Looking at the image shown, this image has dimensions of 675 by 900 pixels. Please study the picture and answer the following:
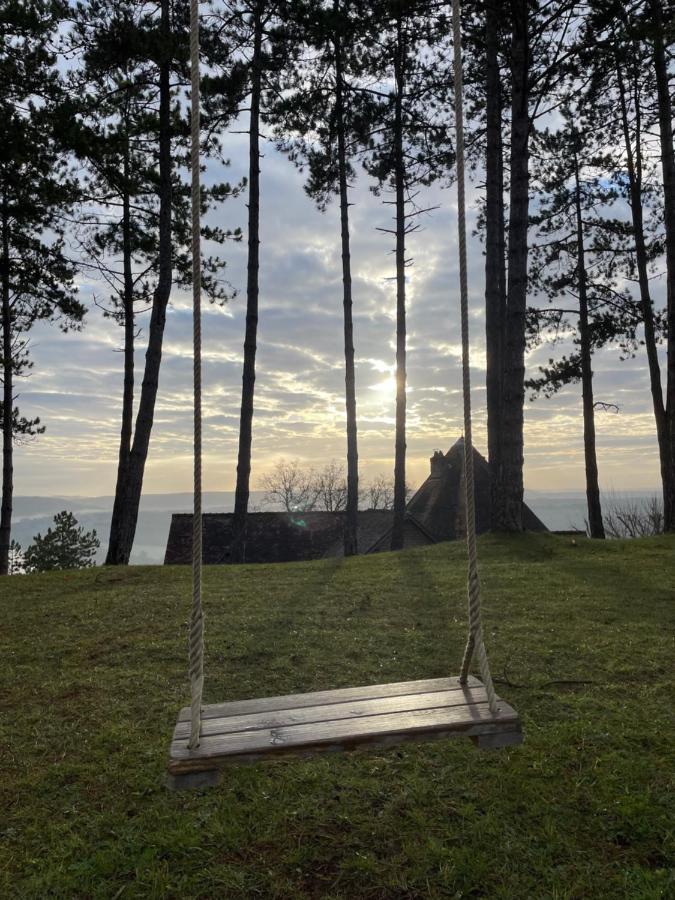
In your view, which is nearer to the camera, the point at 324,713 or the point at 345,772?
the point at 324,713

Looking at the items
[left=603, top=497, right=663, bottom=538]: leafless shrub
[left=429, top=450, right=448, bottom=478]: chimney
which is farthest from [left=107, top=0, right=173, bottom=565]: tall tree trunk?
[left=603, top=497, right=663, bottom=538]: leafless shrub

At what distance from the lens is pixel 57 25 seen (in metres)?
12.9

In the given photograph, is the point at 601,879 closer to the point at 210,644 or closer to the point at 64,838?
the point at 64,838

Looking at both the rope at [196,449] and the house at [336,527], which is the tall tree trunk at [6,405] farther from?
the rope at [196,449]

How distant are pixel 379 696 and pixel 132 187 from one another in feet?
44.9

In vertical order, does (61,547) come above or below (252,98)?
below

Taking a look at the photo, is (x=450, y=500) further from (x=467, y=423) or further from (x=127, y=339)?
(x=467, y=423)

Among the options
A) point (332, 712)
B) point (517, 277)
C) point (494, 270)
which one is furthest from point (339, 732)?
point (494, 270)

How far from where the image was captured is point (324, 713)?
2.90 meters

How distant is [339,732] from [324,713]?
0.87 feet

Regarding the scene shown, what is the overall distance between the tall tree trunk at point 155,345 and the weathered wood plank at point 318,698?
363 inches

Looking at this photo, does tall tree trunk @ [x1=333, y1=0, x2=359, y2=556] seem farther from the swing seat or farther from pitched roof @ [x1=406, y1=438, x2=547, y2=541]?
the swing seat

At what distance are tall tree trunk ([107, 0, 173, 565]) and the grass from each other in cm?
481

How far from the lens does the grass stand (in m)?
2.88
